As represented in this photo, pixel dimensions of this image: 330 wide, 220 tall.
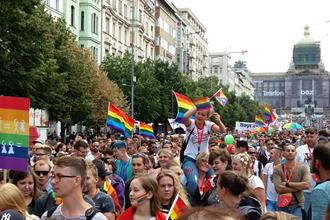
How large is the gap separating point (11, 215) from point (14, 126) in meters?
3.09

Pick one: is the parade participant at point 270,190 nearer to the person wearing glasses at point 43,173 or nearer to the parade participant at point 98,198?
the person wearing glasses at point 43,173

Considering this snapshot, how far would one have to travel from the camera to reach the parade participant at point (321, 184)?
4.98m

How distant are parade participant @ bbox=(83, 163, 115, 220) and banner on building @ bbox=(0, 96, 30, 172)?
1102mm

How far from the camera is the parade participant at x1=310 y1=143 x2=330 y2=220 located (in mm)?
4977

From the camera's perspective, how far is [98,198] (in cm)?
650

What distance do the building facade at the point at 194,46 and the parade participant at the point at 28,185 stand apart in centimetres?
8600

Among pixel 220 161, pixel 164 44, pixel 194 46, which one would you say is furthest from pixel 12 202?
pixel 194 46

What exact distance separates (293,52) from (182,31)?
109313 mm

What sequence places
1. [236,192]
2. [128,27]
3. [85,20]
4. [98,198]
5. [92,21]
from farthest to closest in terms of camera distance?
[128,27], [92,21], [85,20], [98,198], [236,192]

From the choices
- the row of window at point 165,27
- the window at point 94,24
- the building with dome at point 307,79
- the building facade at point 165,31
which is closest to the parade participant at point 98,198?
the window at point 94,24

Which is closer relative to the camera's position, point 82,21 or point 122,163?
point 122,163

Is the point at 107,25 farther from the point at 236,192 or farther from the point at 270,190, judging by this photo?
the point at 236,192

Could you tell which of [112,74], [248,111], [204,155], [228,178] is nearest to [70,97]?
[112,74]

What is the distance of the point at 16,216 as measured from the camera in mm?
4914
